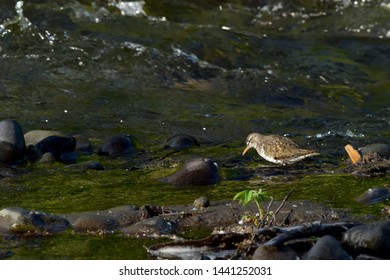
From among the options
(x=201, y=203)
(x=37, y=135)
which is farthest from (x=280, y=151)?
(x=37, y=135)

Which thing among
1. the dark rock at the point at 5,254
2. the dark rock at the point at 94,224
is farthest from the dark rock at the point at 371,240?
the dark rock at the point at 5,254

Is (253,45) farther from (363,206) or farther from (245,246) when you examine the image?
(245,246)

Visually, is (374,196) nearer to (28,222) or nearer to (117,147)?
(28,222)

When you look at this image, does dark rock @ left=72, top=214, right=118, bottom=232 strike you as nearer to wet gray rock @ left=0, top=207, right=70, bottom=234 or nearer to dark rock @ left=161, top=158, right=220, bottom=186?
wet gray rock @ left=0, top=207, right=70, bottom=234

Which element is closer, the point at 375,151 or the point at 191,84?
the point at 375,151

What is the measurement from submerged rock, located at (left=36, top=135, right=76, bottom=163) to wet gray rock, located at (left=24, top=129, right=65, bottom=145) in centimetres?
21

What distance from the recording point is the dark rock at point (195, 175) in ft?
29.8

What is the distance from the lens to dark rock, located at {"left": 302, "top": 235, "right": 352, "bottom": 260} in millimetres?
6129

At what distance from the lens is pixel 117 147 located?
1082 cm

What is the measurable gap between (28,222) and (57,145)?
337cm

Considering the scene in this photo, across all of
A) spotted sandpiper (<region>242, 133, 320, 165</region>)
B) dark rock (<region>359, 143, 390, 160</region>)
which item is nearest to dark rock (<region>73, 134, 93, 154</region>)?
spotted sandpiper (<region>242, 133, 320, 165</region>)

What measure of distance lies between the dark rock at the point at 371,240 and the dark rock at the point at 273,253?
0.42 metres

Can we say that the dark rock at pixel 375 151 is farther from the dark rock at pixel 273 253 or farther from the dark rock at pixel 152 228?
the dark rock at pixel 273 253

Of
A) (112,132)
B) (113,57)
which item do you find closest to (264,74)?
(113,57)
